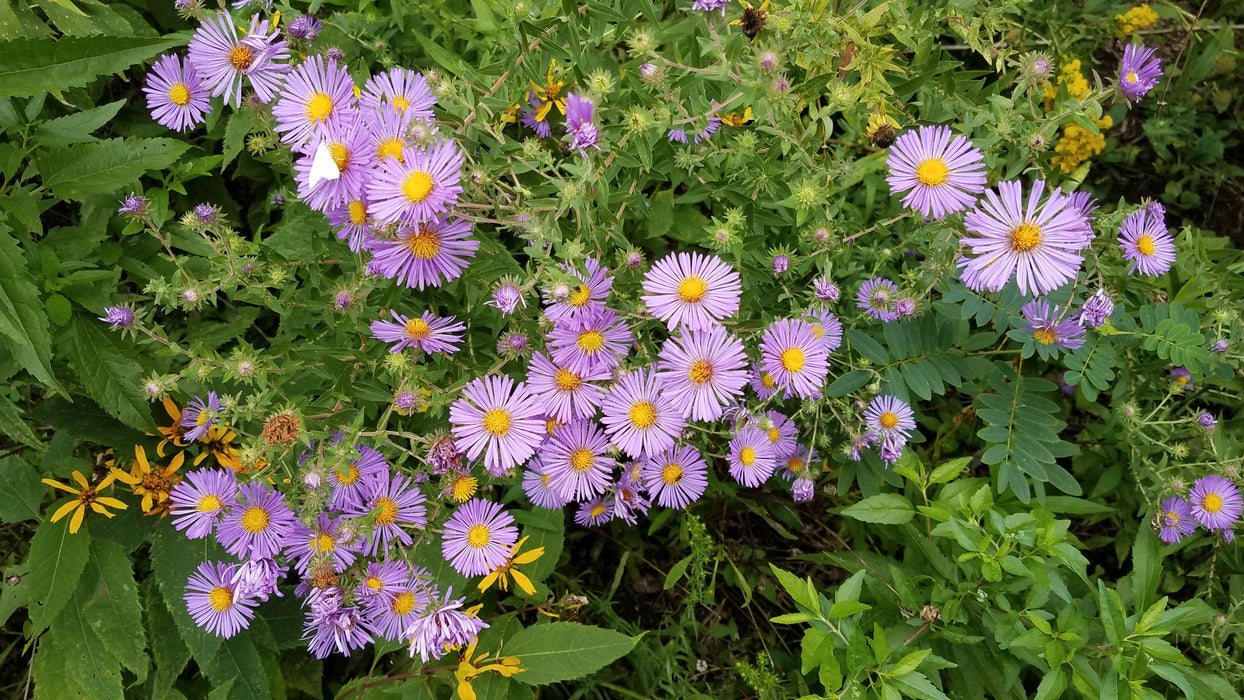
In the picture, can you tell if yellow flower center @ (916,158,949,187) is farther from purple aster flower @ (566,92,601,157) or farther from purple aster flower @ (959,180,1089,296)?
purple aster flower @ (566,92,601,157)

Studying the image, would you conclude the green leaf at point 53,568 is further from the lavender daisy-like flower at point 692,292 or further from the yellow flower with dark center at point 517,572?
the lavender daisy-like flower at point 692,292

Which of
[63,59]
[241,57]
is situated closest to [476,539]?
[241,57]

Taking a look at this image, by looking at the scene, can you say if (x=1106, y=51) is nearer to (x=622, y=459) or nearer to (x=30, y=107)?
(x=622, y=459)

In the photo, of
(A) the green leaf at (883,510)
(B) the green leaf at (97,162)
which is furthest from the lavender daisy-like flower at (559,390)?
(B) the green leaf at (97,162)

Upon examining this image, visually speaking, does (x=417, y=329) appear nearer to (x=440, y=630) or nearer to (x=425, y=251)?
(x=425, y=251)

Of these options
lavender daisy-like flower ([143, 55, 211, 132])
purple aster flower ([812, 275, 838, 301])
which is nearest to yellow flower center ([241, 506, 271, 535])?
lavender daisy-like flower ([143, 55, 211, 132])
